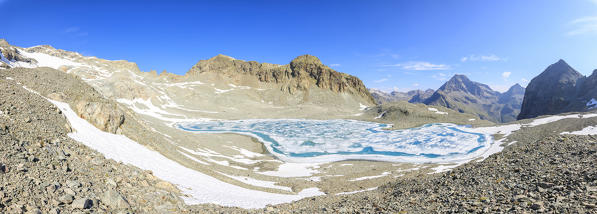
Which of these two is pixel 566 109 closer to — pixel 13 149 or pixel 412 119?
pixel 412 119

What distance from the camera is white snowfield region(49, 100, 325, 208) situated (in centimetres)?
1259

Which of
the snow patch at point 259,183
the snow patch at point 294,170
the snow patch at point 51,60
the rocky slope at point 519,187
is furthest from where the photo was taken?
the snow patch at point 51,60

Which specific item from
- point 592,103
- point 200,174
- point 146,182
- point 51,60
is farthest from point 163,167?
point 51,60

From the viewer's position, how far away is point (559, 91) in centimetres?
13562

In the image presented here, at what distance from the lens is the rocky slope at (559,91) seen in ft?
359

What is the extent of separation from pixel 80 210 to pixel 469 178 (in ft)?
47.7

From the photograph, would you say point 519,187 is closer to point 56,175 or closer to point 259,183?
point 56,175

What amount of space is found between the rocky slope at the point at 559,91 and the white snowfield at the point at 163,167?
14916 centimetres

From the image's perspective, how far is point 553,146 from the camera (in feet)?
43.2

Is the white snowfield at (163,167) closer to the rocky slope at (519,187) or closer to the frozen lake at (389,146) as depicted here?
the rocky slope at (519,187)

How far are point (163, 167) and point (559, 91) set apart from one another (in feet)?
650

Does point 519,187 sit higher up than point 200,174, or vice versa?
point 519,187

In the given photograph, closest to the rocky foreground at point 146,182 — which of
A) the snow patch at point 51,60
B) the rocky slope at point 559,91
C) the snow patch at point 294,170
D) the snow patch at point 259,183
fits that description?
the snow patch at point 259,183

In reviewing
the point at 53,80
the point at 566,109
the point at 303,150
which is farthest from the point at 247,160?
the point at 566,109
